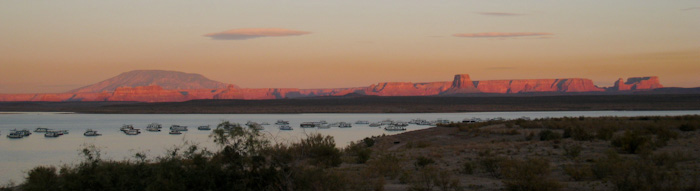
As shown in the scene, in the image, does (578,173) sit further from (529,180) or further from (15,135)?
(15,135)

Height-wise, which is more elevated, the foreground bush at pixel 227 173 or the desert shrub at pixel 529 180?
the foreground bush at pixel 227 173

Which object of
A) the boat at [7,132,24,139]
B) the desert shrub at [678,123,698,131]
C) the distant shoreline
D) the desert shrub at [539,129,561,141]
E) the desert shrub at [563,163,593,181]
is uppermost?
the distant shoreline

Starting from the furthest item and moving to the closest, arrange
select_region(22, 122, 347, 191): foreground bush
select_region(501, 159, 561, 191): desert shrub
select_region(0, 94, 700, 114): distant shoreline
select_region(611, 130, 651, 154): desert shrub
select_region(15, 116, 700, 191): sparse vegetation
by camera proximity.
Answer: select_region(0, 94, 700, 114): distant shoreline, select_region(611, 130, 651, 154): desert shrub, select_region(501, 159, 561, 191): desert shrub, select_region(15, 116, 700, 191): sparse vegetation, select_region(22, 122, 347, 191): foreground bush

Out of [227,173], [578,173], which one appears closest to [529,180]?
[578,173]

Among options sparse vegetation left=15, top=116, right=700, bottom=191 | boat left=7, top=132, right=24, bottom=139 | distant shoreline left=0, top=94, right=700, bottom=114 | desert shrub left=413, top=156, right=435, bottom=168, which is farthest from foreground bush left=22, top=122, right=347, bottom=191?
distant shoreline left=0, top=94, right=700, bottom=114

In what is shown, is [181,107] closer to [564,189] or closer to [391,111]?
[391,111]

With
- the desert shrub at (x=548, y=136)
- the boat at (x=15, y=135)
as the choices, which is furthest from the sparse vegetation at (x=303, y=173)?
the boat at (x=15, y=135)

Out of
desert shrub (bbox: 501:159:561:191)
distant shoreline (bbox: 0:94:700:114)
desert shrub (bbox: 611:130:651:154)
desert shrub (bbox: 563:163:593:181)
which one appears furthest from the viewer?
distant shoreline (bbox: 0:94:700:114)

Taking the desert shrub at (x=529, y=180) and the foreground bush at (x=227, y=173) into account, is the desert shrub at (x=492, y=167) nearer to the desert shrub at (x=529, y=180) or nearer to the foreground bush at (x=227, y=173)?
the desert shrub at (x=529, y=180)

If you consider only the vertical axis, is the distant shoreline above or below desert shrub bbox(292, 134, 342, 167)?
above

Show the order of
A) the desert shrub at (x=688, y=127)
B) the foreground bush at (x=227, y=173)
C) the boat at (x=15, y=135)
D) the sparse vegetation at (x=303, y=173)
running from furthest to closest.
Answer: the boat at (x=15, y=135), the desert shrub at (x=688, y=127), the sparse vegetation at (x=303, y=173), the foreground bush at (x=227, y=173)

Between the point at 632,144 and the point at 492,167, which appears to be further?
the point at 632,144

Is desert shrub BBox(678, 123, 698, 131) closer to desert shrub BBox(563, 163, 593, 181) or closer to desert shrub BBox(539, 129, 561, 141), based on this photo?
desert shrub BBox(539, 129, 561, 141)

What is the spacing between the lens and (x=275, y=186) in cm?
1236
